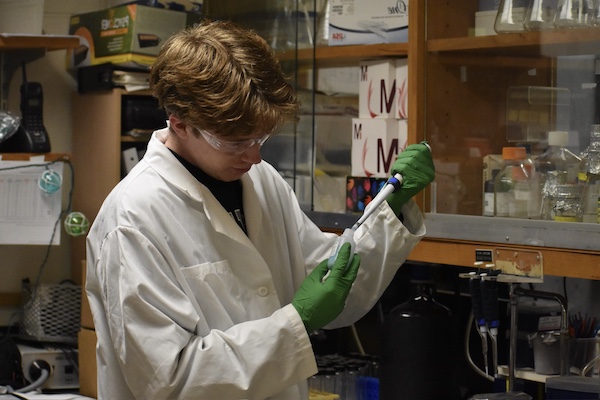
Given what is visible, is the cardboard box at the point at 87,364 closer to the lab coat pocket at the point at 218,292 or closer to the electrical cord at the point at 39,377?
the electrical cord at the point at 39,377

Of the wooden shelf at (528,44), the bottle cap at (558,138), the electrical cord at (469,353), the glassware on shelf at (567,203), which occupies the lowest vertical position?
the electrical cord at (469,353)

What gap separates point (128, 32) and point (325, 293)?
1.57 m

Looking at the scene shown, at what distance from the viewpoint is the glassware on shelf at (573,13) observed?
6.13ft

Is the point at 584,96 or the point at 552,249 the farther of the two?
the point at 584,96

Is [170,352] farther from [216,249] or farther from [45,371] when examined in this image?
[45,371]

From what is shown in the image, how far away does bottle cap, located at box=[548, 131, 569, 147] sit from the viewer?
6.41 ft

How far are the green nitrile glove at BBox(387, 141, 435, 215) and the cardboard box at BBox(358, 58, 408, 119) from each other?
0.46 metres

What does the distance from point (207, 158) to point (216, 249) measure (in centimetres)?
17

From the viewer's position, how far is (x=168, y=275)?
155 cm

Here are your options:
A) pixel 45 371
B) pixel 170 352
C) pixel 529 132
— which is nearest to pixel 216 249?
pixel 170 352

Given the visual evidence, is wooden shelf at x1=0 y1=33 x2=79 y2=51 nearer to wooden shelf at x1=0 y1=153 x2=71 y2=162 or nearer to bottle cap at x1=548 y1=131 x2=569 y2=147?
wooden shelf at x1=0 y1=153 x2=71 y2=162

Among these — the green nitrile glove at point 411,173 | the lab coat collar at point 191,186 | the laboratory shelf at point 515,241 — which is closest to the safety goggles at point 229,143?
the lab coat collar at point 191,186

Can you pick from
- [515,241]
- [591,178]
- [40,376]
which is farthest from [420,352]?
[40,376]

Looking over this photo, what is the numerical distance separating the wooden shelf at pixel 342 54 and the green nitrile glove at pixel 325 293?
72 cm
